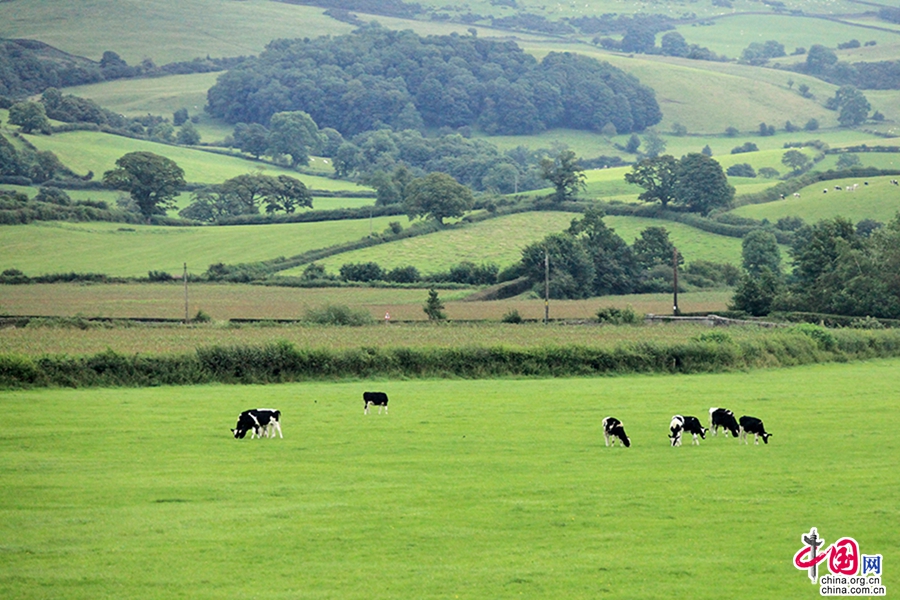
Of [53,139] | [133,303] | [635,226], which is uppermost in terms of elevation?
[53,139]

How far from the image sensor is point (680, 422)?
26.0 metres

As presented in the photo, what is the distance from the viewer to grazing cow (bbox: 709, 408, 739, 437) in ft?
90.6

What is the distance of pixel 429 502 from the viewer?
751 inches

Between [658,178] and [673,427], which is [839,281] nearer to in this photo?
[673,427]

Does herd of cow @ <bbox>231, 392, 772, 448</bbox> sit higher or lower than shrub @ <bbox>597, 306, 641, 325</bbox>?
lower

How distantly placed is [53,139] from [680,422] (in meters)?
150

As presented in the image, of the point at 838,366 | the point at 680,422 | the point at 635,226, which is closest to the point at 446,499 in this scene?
the point at 680,422

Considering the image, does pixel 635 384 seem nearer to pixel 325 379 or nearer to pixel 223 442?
pixel 325 379

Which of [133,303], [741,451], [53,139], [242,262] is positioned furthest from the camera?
[53,139]

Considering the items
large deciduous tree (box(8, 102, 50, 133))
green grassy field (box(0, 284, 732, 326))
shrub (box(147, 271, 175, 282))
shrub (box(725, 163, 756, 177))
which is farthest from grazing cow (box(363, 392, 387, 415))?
large deciduous tree (box(8, 102, 50, 133))

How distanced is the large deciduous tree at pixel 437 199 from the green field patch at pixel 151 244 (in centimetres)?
433

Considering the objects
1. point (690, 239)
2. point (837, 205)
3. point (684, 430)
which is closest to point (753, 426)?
point (684, 430)

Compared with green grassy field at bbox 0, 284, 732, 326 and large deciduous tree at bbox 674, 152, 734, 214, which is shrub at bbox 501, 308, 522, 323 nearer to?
green grassy field at bbox 0, 284, 732, 326

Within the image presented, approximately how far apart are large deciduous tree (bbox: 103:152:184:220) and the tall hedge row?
9346cm
